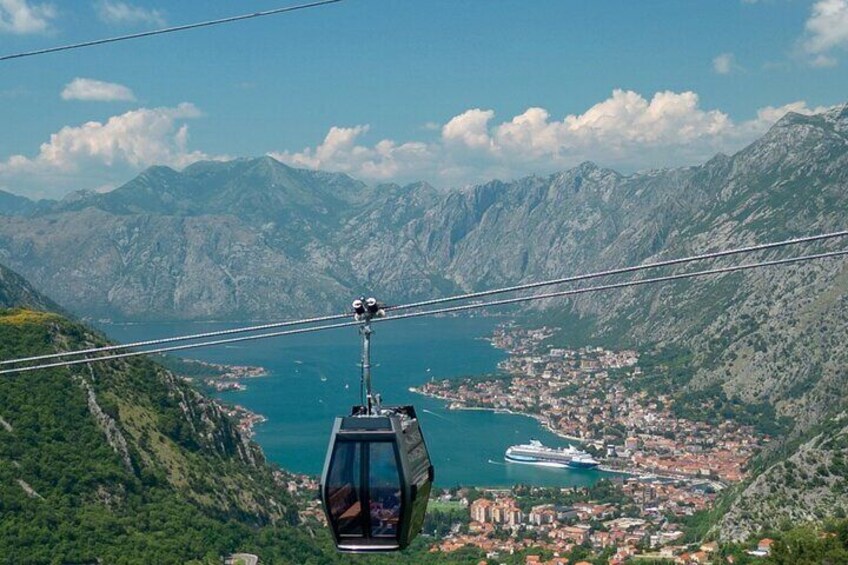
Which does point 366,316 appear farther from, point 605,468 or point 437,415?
point 437,415

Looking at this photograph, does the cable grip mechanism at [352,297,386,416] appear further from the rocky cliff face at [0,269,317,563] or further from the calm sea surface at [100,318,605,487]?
the calm sea surface at [100,318,605,487]

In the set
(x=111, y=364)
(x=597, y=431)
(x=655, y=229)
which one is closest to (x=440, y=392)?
(x=597, y=431)

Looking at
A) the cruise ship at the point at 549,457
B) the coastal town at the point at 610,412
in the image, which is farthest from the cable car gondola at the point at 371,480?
the cruise ship at the point at 549,457

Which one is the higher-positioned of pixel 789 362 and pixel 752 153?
pixel 752 153

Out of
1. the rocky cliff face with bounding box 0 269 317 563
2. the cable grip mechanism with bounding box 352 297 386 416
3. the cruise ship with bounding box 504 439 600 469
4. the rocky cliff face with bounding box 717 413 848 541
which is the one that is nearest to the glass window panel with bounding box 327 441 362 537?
the cable grip mechanism with bounding box 352 297 386 416

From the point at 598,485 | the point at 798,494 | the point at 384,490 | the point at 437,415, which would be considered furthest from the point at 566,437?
the point at 384,490

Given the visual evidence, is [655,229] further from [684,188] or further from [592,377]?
[592,377]

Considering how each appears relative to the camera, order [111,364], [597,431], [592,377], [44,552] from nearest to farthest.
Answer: [44,552] → [111,364] → [597,431] → [592,377]
